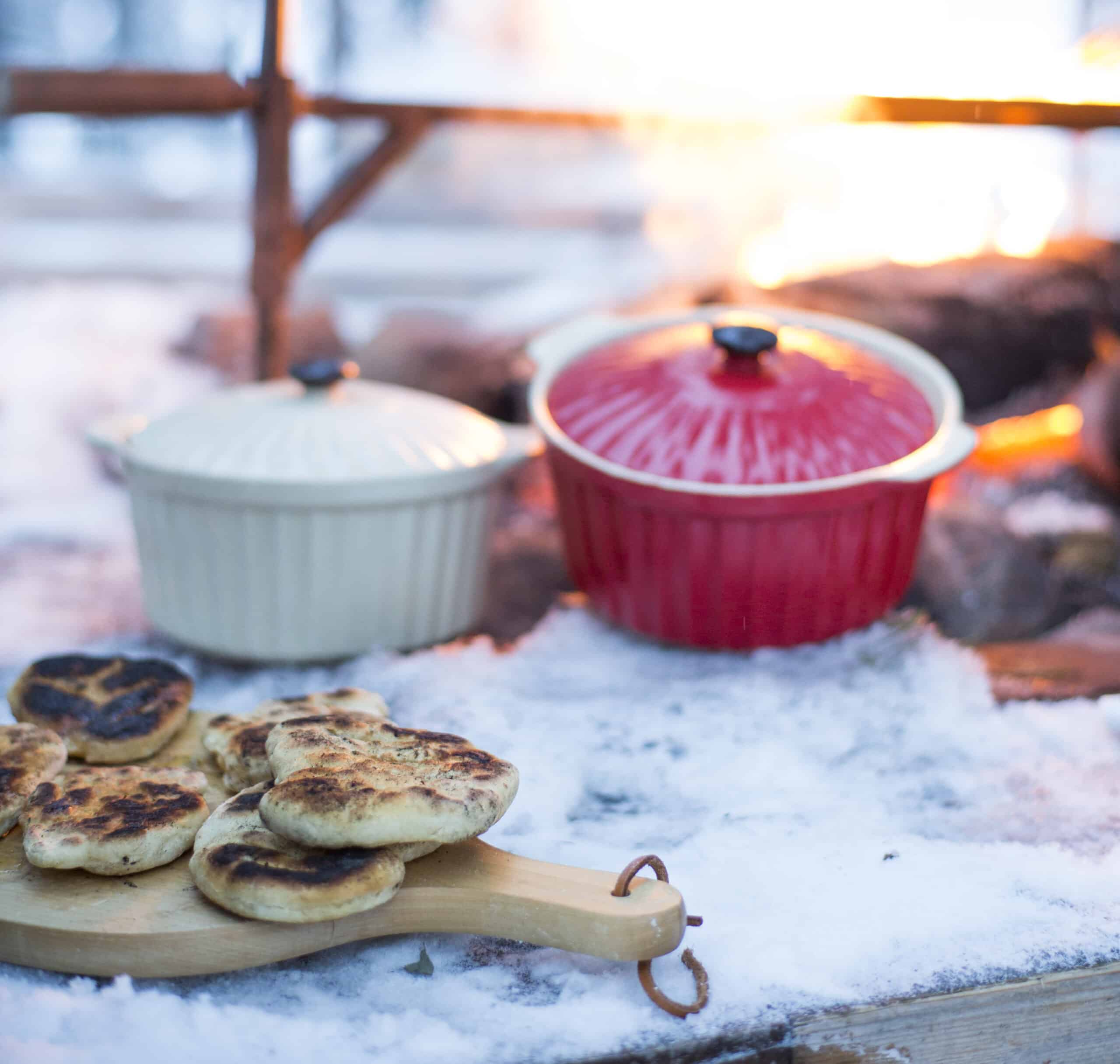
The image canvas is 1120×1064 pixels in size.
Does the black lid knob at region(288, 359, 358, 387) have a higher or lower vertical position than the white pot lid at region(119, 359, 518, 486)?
higher

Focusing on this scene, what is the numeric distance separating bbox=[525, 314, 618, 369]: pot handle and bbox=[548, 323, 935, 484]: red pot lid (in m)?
0.09

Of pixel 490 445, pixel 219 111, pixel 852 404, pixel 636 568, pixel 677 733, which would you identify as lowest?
pixel 677 733

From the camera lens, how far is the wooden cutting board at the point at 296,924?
1044 mm

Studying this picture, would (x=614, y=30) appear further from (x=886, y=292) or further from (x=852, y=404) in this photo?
(x=852, y=404)

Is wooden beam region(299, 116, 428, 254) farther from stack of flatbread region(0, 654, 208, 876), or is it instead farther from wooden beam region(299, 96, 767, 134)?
stack of flatbread region(0, 654, 208, 876)

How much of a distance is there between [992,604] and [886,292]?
48.2 inches

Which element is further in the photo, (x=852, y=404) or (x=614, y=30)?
(x=614, y=30)

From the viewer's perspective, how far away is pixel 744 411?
6.04ft

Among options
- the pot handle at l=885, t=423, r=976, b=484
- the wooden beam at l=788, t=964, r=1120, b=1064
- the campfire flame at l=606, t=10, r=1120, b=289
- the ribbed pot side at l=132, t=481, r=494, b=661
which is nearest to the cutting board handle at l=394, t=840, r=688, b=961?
the wooden beam at l=788, t=964, r=1120, b=1064

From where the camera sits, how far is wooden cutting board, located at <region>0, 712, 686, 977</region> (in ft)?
3.43

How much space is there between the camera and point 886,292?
10.8 feet

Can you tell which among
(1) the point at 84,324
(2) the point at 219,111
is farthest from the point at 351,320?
(2) the point at 219,111

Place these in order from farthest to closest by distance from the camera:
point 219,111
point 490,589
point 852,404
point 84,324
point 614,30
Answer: point 84,324, point 614,30, point 490,589, point 219,111, point 852,404

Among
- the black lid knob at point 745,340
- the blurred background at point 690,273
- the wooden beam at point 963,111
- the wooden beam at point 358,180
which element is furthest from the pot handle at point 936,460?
the wooden beam at point 358,180
